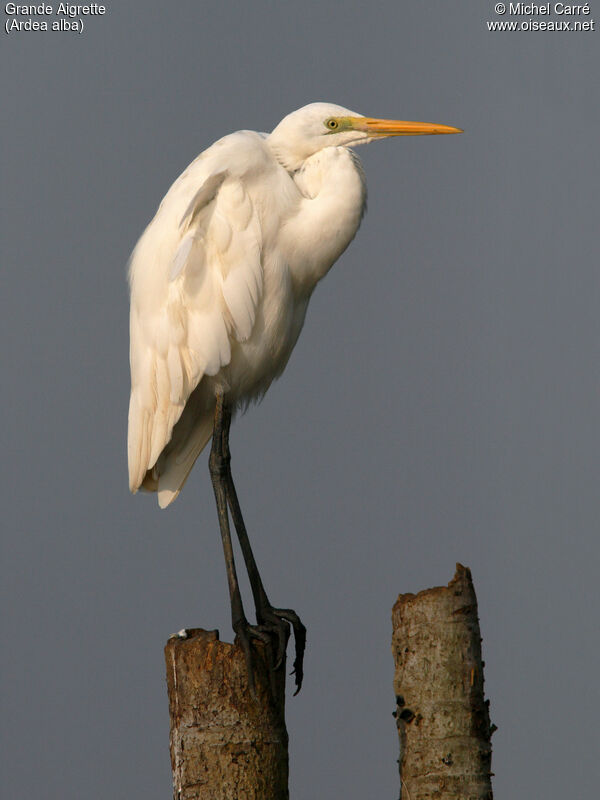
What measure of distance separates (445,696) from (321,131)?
199cm

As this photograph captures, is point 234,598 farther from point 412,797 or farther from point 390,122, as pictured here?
point 390,122

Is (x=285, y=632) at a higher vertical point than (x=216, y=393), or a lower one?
lower

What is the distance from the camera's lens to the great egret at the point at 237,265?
3635mm

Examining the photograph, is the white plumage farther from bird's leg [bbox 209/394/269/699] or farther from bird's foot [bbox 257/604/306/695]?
bird's foot [bbox 257/604/306/695]

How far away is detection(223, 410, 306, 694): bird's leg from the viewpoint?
11.6ft

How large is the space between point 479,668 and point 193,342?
1.48m

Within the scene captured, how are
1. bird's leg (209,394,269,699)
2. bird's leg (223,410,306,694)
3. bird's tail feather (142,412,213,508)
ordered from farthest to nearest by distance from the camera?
bird's tail feather (142,412,213,508) → bird's leg (223,410,306,694) → bird's leg (209,394,269,699)

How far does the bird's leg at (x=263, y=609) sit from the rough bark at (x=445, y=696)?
593 mm

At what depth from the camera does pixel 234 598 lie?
349cm

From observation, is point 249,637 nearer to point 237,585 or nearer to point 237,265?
point 237,585

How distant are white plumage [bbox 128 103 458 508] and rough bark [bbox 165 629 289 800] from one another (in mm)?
995

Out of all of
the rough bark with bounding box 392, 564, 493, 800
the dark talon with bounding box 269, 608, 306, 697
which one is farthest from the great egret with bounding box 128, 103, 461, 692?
the rough bark with bounding box 392, 564, 493, 800

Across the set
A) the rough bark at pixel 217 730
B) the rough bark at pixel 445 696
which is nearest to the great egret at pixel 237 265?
the rough bark at pixel 217 730

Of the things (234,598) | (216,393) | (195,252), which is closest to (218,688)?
(234,598)
